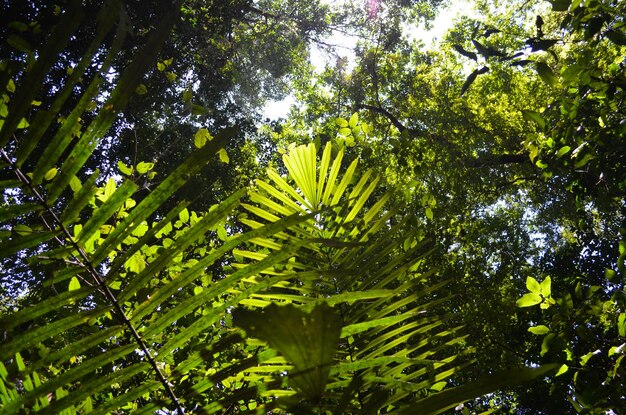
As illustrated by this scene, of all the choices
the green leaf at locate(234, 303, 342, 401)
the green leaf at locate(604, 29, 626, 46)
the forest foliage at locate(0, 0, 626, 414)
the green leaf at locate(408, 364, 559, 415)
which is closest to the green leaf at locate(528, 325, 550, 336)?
the forest foliage at locate(0, 0, 626, 414)

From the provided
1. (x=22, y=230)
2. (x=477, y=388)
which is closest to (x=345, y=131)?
(x=22, y=230)

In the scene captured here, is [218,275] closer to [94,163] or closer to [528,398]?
[94,163]

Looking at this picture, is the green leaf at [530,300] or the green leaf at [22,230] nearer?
the green leaf at [22,230]

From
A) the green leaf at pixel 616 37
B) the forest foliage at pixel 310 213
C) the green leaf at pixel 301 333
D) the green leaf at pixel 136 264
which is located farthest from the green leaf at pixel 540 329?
the green leaf at pixel 136 264

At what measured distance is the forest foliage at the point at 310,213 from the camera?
772 mm

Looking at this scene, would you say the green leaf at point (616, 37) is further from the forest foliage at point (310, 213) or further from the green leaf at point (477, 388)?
the green leaf at point (477, 388)

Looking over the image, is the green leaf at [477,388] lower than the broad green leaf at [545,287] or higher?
higher

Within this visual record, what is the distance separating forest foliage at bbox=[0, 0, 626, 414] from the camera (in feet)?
2.53

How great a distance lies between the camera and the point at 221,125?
426 inches

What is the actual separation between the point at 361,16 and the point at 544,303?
48.0 feet

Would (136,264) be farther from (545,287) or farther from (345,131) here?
(545,287)

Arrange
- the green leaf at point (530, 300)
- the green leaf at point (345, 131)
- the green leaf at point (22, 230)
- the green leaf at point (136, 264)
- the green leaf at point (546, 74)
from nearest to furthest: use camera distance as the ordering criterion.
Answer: the green leaf at point (22, 230)
the green leaf at point (546, 74)
the green leaf at point (530, 300)
the green leaf at point (136, 264)
the green leaf at point (345, 131)

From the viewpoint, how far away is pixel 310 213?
2.26ft

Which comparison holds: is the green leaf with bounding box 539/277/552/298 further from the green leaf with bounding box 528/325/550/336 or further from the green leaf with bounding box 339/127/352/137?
the green leaf with bounding box 339/127/352/137
